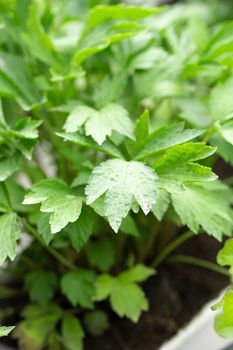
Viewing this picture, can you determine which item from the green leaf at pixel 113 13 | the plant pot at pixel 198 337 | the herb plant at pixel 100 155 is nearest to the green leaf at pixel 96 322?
the herb plant at pixel 100 155

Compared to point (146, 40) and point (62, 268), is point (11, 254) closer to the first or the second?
point (62, 268)

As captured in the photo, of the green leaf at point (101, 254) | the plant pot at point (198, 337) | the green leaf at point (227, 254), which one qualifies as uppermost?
the green leaf at point (227, 254)

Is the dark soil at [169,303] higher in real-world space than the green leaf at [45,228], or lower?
lower

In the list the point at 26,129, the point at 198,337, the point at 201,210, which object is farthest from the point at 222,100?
the point at 198,337

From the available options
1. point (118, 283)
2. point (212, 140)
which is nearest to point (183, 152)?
point (212, 140)

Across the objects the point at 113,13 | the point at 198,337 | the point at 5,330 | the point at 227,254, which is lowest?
the point at 198,337

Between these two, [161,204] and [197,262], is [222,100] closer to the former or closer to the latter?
[161,204]

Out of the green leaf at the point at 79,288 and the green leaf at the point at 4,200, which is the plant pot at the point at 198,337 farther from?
the green leaf at the point at 4,200
